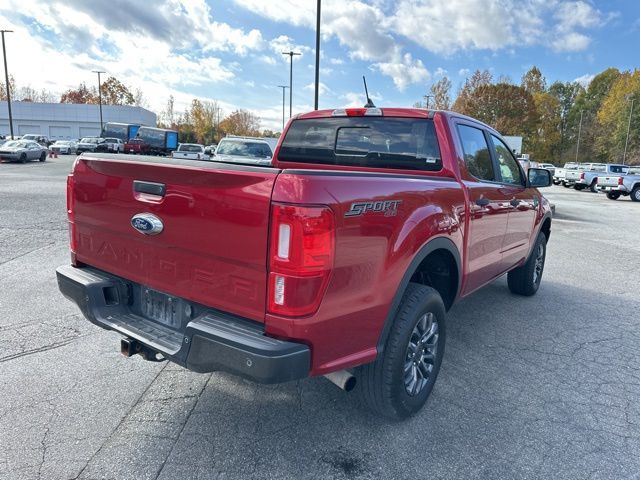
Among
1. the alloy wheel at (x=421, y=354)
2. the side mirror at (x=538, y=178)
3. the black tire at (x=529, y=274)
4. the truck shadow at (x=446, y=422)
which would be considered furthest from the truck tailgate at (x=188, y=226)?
the black tire at (x=529, y=274)

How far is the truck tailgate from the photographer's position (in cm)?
214

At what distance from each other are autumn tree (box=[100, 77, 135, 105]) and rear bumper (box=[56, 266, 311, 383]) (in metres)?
96.3

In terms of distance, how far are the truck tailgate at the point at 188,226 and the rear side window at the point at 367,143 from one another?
5.79ft

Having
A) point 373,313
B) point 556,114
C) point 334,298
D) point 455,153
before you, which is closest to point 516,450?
point 373,313

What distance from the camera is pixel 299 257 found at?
2.05 metres

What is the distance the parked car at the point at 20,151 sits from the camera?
97.5 feet

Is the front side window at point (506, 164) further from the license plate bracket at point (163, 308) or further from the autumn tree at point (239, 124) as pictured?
the autumn tree at point (239, 124)

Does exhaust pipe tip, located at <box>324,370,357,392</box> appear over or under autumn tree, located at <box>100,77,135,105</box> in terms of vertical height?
under

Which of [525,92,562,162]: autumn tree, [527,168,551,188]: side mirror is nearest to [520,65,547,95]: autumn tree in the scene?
[525,92,562,162]: autumn tree

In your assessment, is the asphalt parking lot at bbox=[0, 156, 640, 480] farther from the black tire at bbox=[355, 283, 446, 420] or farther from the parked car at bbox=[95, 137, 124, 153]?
the parked car at bbox=[95, 137, 124, 153]

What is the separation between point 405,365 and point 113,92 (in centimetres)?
9770

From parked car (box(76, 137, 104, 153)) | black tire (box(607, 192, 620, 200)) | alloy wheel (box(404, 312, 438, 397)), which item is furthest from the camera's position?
parked car (box(76, 137, 104, 153))

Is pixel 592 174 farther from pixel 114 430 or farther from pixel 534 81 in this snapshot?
pixel 534 81

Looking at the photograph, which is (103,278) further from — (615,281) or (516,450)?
(615,281)
